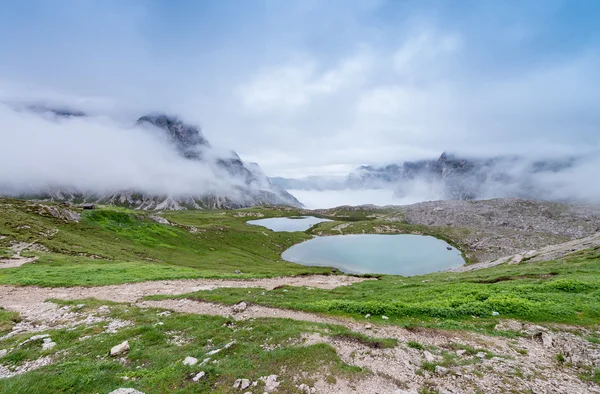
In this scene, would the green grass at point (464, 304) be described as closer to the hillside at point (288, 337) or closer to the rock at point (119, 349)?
the hillside at point (288, 337)

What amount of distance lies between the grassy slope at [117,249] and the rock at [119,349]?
69.3ft

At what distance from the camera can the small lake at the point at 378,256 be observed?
99062mm

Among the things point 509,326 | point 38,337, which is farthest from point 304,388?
point 38,337

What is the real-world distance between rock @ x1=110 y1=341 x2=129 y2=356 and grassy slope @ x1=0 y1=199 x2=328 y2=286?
69.3ft

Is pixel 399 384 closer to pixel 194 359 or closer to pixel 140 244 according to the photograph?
pixel 194 359

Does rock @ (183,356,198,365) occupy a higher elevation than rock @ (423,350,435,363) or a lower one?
lower

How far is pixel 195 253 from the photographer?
84.0m

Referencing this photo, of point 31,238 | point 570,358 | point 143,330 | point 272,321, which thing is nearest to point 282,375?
point 272,321

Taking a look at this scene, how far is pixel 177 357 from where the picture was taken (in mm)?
12891

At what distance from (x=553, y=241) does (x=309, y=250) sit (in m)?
146

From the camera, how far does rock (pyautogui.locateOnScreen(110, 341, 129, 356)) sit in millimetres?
13312

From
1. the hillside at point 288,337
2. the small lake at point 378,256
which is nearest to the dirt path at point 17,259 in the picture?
the hillside at point 288,337

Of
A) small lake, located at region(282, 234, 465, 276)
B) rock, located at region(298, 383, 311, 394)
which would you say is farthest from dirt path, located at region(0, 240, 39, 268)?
small lake, located at region(282, 234, 465, 276)

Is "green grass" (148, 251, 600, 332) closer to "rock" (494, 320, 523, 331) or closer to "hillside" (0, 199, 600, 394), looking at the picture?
"hillside" (0, 199, 600, 394)
